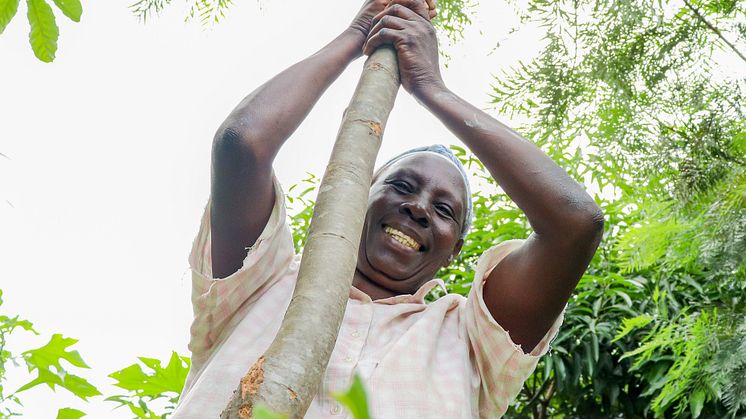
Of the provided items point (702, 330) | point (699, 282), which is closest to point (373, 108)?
point (702, 330)

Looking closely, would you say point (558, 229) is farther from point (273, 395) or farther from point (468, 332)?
point (273, 395)

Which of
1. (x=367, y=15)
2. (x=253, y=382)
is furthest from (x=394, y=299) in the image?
(x=253, y=382)

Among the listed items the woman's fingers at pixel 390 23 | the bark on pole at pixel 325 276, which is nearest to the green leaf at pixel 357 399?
the bark on pole at pixel 325 276

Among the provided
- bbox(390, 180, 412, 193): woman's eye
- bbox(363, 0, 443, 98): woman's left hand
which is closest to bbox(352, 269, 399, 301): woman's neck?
bbox(390, 180, 412, 193): woman's eye

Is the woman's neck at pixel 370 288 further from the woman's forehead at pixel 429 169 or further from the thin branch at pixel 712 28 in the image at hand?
the thin branch at pixel 712 28

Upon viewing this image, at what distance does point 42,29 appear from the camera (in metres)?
2.05

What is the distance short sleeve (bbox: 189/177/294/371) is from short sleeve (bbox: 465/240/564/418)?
0.49 m

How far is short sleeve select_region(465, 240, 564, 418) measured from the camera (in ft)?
7.32

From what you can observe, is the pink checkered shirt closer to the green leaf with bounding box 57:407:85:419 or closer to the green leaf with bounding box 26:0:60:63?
the green leaf with bounding box 57:407:85:419

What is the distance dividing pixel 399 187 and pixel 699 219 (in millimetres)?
1005

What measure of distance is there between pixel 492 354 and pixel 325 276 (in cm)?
96

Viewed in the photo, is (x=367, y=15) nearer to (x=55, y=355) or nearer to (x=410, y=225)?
(x=410, y=225)

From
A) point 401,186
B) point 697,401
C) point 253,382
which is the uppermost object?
point 401,186

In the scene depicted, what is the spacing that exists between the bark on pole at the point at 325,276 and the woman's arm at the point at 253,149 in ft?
0.90
